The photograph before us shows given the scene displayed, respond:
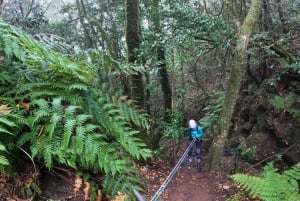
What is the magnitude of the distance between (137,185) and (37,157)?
54 centimetres

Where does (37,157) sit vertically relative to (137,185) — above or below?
above

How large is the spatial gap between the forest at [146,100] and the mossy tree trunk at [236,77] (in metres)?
0.03

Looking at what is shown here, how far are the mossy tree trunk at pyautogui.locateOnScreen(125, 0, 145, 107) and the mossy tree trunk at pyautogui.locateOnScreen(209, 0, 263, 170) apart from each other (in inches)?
88.1

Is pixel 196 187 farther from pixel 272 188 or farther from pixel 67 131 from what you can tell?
pixel 67 131

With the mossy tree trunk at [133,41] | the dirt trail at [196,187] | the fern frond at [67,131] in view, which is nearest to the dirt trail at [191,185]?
the dirt trail at [196,187]

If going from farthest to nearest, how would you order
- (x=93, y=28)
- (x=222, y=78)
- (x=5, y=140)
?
(x=93, y=28) → (x=222, y=78) → (x=5, y=140)

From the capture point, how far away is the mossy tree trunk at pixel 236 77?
862 centimetres

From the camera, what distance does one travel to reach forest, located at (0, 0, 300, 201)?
5.82 ft

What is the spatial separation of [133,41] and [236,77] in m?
2.69

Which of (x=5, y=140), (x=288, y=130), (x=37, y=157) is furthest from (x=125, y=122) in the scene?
(x=288, y=130)

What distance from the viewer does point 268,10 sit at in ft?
35.0

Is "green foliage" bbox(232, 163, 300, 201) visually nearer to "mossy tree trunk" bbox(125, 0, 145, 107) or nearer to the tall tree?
"mossy tree trunk" bbox(125, 0, 145, 107)

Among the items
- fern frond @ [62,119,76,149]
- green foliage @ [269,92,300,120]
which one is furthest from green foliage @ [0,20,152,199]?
green foliage @ [269,92,300,120]

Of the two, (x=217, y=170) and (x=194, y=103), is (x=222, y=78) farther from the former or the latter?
(x=217, y=170)
